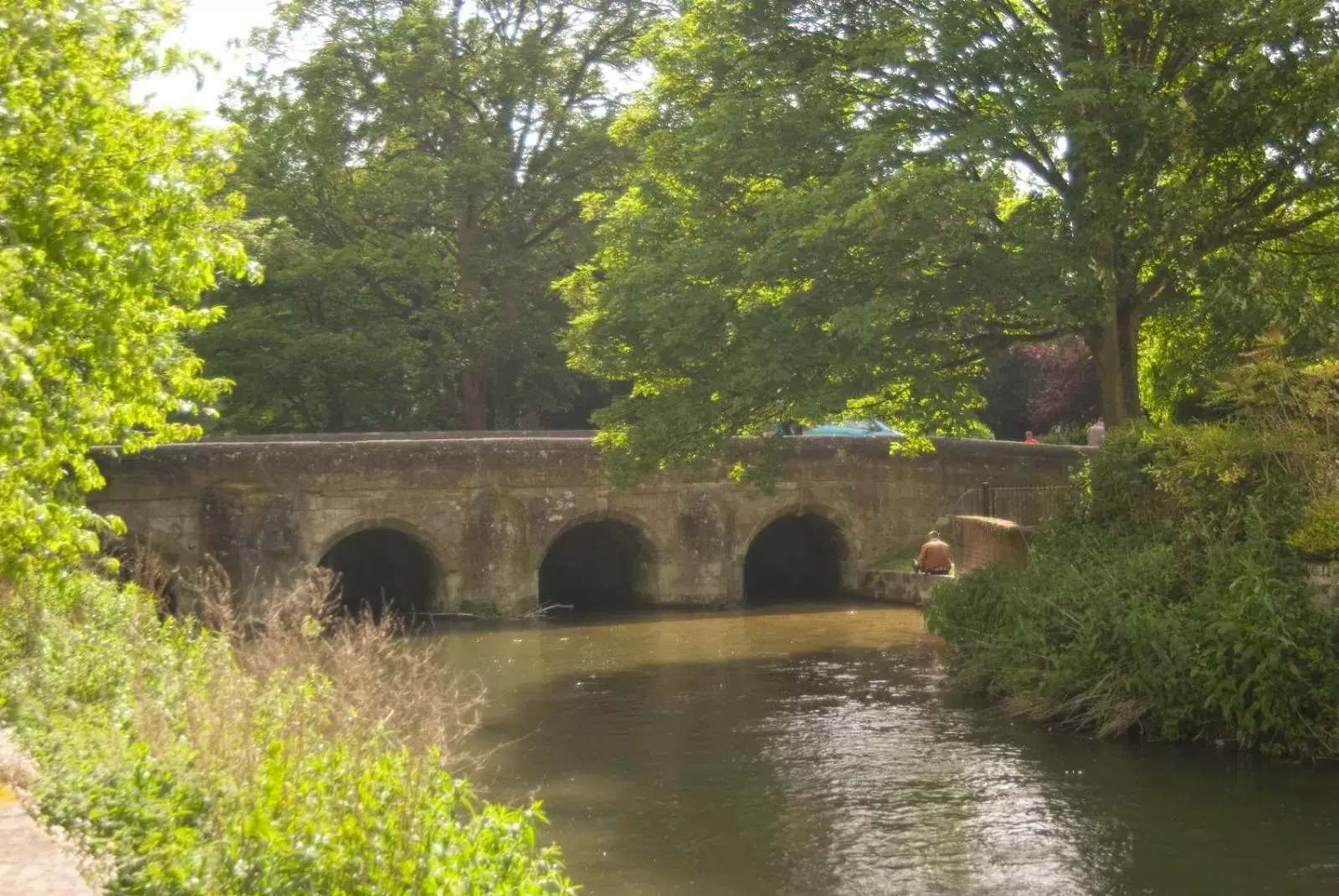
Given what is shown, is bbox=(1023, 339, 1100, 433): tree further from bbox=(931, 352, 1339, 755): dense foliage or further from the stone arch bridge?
bbox=(931, 352, 1339, 755): dense foliage

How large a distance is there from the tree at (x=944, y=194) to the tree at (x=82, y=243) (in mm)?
8068

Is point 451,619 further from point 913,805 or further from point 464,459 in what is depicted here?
point 913,805

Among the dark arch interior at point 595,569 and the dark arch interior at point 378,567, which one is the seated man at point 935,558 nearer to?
the dark arch interior at point 595,569

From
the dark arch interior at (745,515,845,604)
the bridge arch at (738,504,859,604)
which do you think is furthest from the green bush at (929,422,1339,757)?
the dark arch interior at (745,515,845,604)

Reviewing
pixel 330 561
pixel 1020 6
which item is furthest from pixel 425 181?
pixel 1020 6

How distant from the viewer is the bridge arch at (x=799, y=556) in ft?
91.1

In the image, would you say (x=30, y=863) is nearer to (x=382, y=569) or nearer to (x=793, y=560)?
(x=382, y=569)

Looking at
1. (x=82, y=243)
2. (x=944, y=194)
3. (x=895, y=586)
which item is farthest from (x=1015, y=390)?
(x=82, y=243)

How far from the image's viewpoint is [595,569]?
30.4 m

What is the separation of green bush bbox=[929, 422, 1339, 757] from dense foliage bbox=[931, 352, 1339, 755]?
0.05 ft

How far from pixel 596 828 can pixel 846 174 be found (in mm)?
8423

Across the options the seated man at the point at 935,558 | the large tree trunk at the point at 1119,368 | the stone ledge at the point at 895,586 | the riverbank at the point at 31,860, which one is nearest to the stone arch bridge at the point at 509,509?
the stone ledge at the point at 895,586

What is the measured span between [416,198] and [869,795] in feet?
71.4

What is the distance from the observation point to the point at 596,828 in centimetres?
1166
